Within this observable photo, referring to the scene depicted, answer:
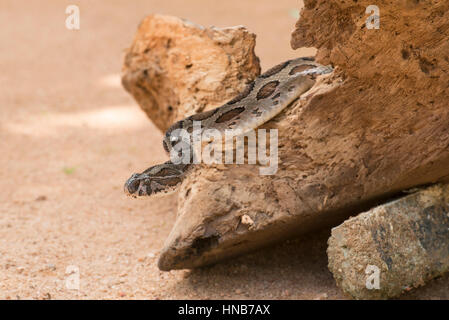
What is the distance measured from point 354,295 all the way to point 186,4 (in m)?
12.6

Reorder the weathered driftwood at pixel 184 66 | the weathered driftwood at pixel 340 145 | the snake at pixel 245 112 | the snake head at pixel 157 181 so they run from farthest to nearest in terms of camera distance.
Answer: the weathered driftwood at pixel 184 66 → the snake head at pixel 157 181 → the snake at pixel 245 112 → the weathered driftwood at pixel 340 145

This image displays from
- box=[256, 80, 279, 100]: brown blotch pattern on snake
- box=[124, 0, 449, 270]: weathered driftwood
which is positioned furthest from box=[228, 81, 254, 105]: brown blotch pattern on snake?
box=[124, 0, 449, 270]: weathered driftwood

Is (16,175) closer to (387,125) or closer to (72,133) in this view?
(72,133)

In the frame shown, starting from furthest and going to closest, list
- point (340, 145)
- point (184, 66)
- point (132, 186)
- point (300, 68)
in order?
point (184, 66) → point (300, 68) → point (132, 186) → point (340, 145)

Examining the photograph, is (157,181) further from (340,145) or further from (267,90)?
(340,145)

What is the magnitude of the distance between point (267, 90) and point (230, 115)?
0.37 metres

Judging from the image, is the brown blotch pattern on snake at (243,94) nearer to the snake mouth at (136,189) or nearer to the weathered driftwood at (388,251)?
the snake mouth at (136,189)

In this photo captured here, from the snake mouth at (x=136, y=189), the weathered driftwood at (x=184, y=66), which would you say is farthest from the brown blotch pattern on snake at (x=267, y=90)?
the snake mouth at (x=136, y=189)

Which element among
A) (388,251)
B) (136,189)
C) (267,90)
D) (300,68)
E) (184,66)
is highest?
(184,66)

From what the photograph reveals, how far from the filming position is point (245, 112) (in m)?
4.60

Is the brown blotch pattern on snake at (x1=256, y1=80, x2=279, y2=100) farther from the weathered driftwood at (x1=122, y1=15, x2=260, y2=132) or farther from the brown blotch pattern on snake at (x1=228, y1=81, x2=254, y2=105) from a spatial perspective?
the weathered driftwood at (x1=122, y1=15, x2=260, y2=132)

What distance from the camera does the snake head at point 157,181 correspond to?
452 centimetres

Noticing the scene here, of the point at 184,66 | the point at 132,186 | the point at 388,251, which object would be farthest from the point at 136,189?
the point at 388,251

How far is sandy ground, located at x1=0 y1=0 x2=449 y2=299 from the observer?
4.52 metres
